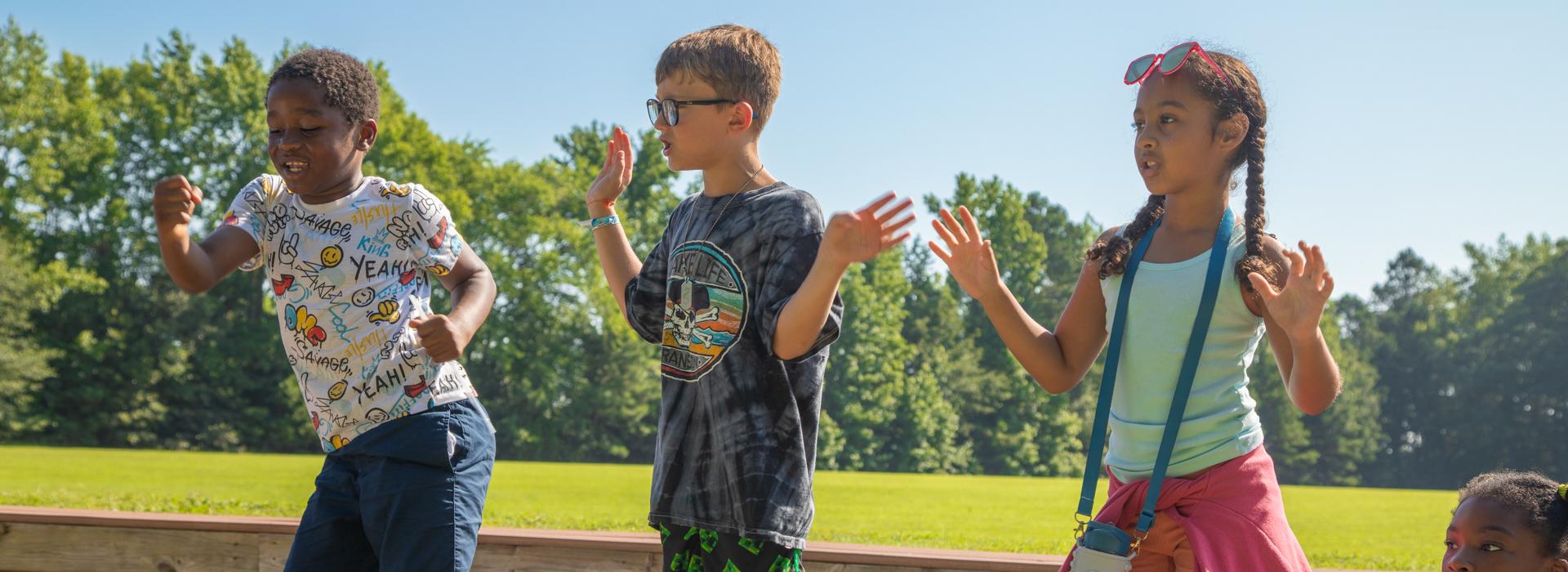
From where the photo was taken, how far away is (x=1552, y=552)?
114 inches

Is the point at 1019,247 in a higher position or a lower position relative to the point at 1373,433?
higher

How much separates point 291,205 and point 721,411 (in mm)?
1262

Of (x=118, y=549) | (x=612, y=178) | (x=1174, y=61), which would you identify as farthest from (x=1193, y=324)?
(x=118, y=549)

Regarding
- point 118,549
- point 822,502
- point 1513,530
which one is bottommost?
point 822,502

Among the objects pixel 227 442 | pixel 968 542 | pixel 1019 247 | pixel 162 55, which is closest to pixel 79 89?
pixel 162 55

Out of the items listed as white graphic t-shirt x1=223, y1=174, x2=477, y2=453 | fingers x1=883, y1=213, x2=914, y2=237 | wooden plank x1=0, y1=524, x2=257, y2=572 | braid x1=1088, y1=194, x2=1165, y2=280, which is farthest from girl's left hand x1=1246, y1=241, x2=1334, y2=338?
wooden plank x1=0, y1=524, x2=257, y2=572

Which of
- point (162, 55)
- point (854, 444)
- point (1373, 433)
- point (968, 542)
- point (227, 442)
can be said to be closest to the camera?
point (968, 542)

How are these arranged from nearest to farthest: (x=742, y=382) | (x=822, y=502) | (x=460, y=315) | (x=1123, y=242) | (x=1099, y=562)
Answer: (x=1099, y=562) → (x=742, y=382) → (x=1123, y=242) → (x=460, y=315) → (x=822, y=502)

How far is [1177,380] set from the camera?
2.53m

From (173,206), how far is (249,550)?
2.29 metres

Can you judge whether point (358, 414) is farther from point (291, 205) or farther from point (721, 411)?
point (721, 411)

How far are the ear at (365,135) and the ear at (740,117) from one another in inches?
39.2

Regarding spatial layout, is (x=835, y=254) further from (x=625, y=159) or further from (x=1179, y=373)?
(x=625, y=159)

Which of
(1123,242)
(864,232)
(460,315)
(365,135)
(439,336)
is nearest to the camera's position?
(864,232)
